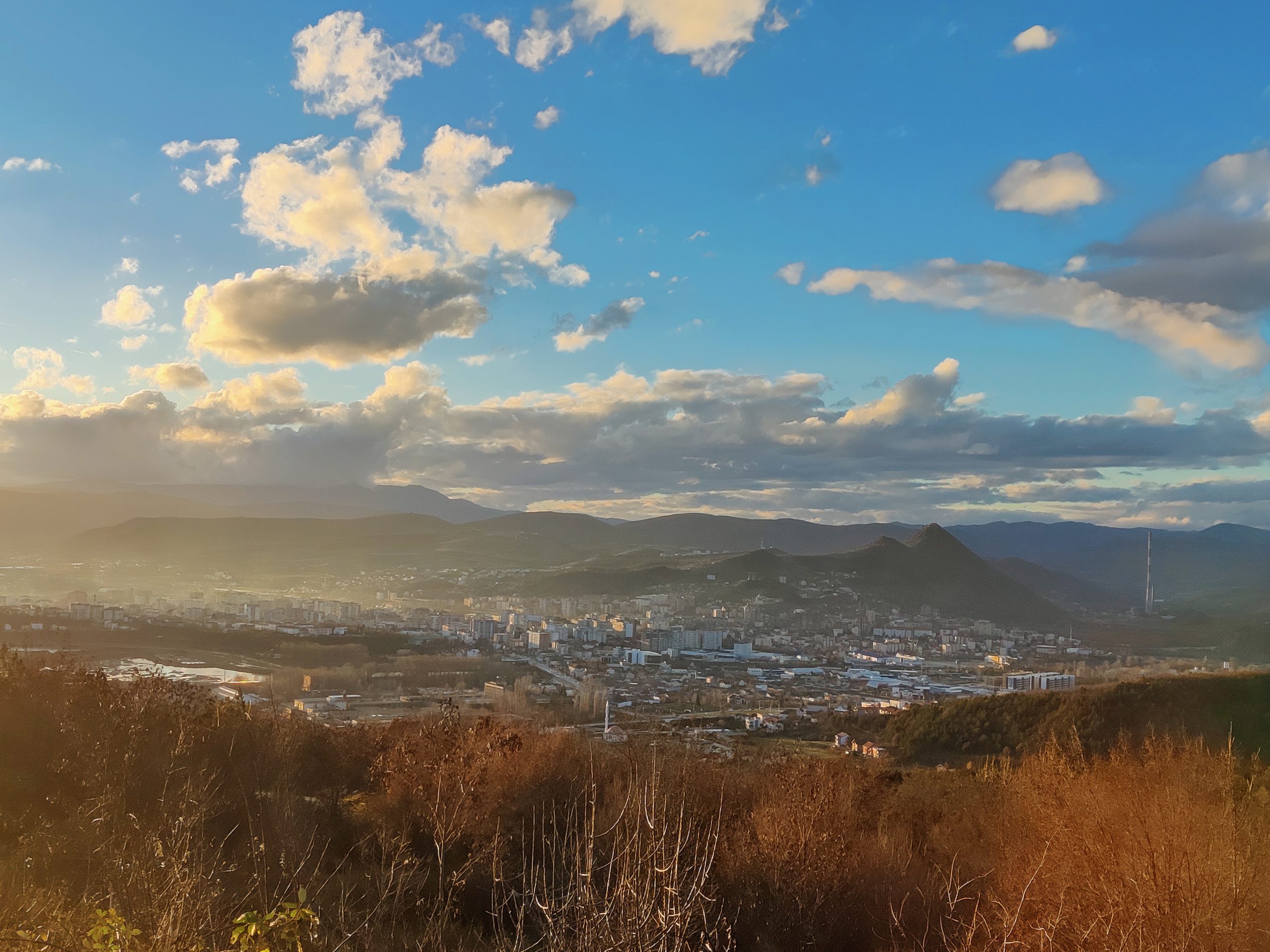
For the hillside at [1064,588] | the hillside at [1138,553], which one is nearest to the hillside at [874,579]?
the hillside at [1064,588]

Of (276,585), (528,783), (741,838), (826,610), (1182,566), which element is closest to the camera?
(741,838)

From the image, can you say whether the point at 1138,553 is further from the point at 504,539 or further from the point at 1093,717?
the point at 1093,717

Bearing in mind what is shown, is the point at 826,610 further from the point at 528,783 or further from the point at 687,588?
the point at 528,783

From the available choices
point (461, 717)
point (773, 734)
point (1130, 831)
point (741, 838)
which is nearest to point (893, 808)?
point (741, 838)

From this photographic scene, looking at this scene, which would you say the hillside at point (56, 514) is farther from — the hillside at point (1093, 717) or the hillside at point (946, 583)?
the hillside at point (946, 583)

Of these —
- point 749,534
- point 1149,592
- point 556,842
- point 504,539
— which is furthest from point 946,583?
point 556,842

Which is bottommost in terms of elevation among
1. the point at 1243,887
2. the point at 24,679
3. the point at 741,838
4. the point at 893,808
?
the point at 893,808
